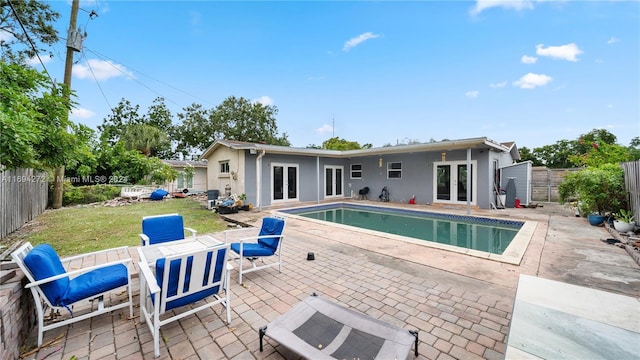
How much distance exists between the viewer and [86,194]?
12.8 m

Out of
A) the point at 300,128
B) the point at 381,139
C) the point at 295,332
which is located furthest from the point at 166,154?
the point at 295,332

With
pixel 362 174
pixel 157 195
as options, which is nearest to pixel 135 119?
pixel 157 195

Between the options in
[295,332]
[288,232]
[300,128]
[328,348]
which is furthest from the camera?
[300,128]

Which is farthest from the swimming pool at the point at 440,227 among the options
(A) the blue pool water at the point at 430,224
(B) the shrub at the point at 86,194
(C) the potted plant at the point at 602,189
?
(B) the shrub at the point at 86,194

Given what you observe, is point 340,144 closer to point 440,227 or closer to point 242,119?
point 242,119

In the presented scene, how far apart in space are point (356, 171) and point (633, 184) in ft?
33.6

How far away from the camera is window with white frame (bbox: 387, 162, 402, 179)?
42.8 ft

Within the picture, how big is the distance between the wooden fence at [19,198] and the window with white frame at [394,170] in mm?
13262

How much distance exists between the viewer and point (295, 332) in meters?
2.10

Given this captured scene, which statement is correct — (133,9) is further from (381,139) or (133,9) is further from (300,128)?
(381,139)

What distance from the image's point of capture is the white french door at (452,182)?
10781mm

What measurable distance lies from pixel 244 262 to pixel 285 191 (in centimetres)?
784

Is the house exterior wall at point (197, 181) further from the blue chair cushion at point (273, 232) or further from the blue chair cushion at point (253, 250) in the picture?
the blue chair cushion at point (253, 250)

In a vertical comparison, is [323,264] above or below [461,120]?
below
